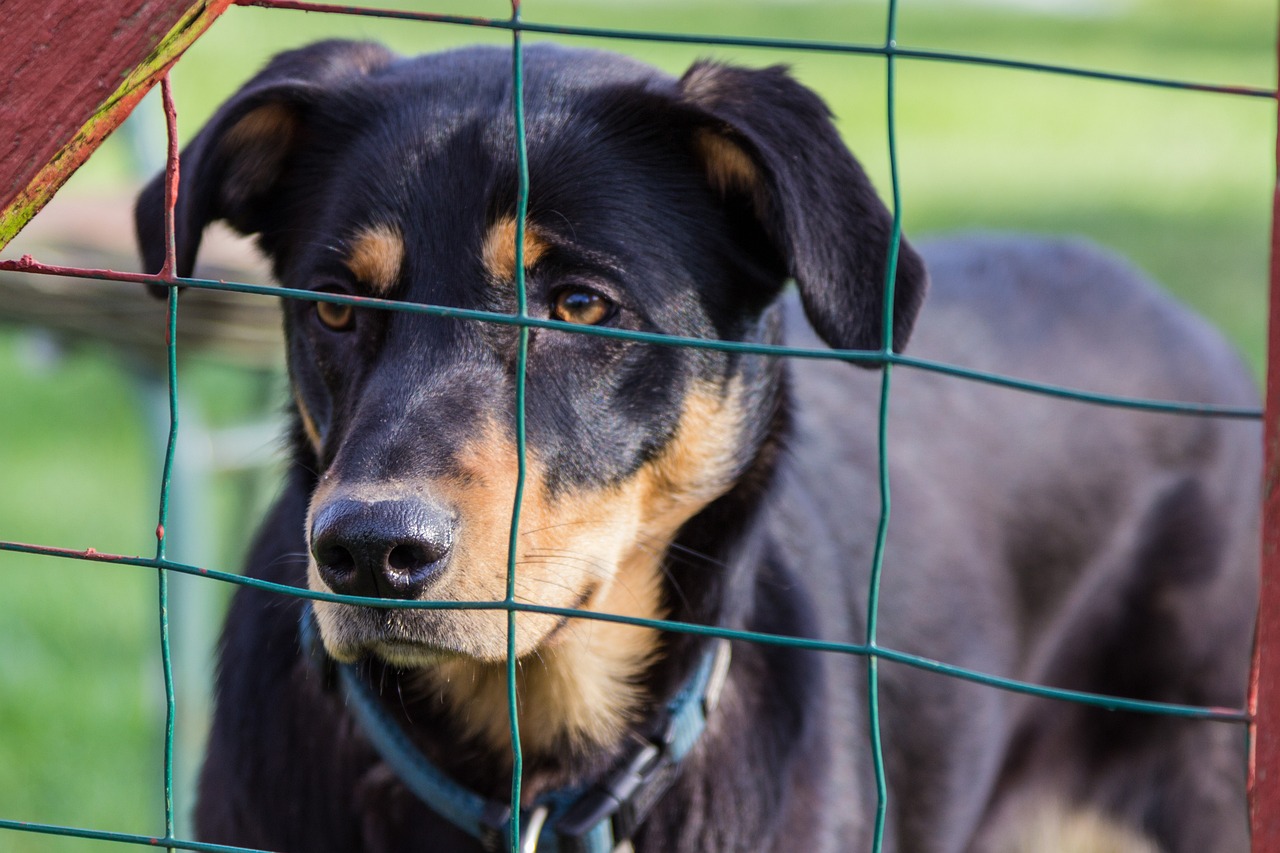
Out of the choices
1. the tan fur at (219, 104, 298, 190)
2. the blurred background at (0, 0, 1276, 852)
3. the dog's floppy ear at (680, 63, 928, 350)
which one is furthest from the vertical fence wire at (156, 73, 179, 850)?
the blurred background at (0, 0, 1276, 852)

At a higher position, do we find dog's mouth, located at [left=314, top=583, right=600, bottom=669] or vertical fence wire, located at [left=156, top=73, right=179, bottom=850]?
vertical fence wire, located at [left=156, top=73, right=179, bottom=850]

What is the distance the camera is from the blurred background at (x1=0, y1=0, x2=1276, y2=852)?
11.5 ft

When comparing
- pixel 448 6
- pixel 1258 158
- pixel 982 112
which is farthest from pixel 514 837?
pixel 448 6

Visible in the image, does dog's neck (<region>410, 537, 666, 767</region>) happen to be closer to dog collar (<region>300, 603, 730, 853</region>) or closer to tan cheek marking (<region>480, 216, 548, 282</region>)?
dog collar (<region>300, 603, 730, 853</region>)

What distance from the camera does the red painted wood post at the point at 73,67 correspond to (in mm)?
1417

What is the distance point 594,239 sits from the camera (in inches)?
81.7

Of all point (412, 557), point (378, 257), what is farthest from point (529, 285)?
point (412, 557)

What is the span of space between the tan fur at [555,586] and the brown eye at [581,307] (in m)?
0.23

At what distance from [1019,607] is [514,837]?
203 cm

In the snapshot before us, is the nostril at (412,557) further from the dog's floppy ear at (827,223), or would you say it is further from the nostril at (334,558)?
the dog's floppy ear at (827,223)

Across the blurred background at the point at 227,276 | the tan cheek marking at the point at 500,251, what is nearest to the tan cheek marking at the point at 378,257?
the tan cheek marking at the point at 500,251

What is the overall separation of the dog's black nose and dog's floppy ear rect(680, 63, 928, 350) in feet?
2.02

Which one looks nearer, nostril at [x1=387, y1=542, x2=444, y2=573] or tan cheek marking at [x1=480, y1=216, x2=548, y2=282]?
nostril at [x1=387, y1=542, x2=444, y2=573]

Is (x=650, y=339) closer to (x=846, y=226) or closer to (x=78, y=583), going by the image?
(x=846, y=226)
